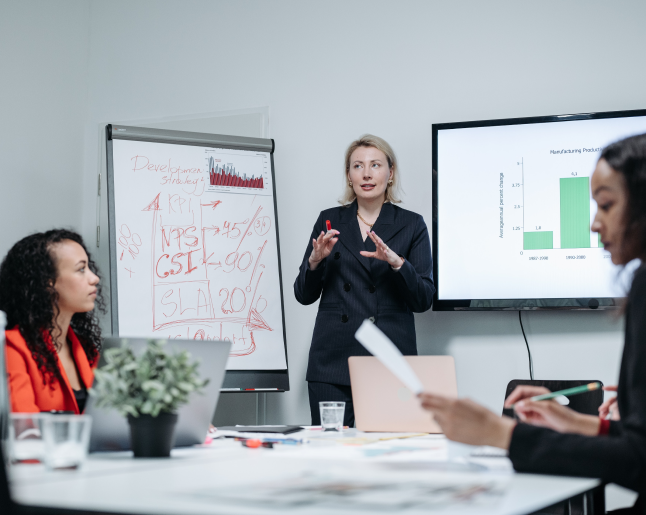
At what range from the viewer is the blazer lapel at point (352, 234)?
117 inches

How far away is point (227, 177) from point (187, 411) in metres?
2.06

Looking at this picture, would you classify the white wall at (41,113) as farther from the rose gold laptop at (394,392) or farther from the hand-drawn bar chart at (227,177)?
the rose gold laptop at (394,392)

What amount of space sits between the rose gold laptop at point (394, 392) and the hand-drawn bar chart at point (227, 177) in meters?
1.70

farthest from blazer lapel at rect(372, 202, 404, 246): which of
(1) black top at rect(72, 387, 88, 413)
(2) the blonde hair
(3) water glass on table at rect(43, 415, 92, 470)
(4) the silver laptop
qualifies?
(3) water glass on table at rect(43, 415, 92, 470)

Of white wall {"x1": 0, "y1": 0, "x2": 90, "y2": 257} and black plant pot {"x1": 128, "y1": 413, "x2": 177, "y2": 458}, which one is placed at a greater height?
white wall {"x1": 0, "y1": 0, "x2": 90, "y2": 257}

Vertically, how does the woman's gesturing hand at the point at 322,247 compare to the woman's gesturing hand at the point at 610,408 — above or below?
above

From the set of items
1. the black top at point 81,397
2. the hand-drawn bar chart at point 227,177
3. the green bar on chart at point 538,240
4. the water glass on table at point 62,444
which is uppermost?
the hand-drawn bar chart at point 227,177

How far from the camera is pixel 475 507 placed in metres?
0.86

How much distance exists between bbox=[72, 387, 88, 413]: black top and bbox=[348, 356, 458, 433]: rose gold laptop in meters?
0.73

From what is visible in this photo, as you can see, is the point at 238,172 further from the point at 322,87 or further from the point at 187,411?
the point at 187,411

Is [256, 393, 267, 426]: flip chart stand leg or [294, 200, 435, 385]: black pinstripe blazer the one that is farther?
[256, 393, 267, 426]: flip chart stand leg

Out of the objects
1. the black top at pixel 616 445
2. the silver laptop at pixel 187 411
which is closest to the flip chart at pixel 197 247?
the silver laptop at pixel 187 411

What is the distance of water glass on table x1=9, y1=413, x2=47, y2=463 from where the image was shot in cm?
115

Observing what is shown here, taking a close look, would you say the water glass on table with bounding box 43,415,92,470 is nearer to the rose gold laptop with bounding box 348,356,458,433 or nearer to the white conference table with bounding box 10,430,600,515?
the white conference table with bounding box 10,430,600,515
